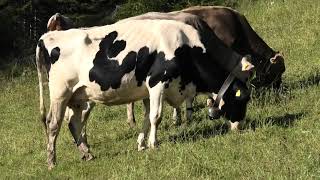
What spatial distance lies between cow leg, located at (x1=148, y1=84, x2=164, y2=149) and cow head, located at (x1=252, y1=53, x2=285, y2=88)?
395 centimetres

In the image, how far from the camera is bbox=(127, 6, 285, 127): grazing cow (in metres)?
13.5

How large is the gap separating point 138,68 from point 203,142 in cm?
161

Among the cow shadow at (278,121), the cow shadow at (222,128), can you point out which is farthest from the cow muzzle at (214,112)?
the cow shadow at (278,121)

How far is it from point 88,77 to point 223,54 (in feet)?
7.42

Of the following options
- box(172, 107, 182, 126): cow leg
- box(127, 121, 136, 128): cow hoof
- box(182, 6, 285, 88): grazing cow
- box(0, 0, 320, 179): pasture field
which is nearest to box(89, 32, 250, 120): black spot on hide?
box(0, 0, 320, 179): pasture field

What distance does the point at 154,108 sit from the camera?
390 inches

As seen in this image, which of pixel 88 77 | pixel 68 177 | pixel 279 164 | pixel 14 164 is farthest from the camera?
pixel 14 164

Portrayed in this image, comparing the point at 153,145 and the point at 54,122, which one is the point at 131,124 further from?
the point at 153,145

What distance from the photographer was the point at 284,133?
9.30 metres

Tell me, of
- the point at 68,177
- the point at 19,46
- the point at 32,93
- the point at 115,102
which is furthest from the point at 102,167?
the point at 19,46

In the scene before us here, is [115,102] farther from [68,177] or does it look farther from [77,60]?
[68,177]

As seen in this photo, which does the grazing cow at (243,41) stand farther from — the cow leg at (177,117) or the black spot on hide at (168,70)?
the black spot on hide at (168,70)

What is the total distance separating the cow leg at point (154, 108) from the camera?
9844 mm

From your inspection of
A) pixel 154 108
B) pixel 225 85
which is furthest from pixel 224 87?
pixel 154 108
